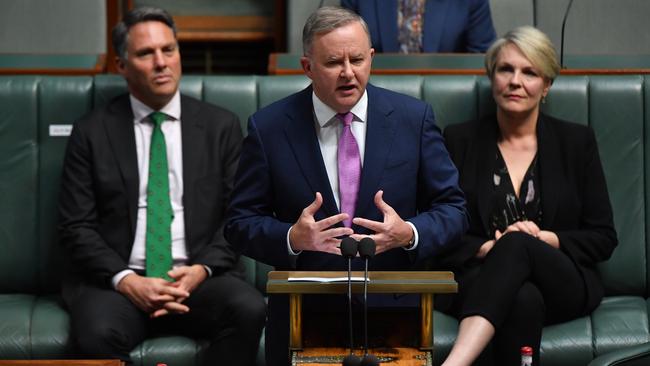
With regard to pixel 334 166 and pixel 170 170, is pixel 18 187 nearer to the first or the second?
pixel 170 170

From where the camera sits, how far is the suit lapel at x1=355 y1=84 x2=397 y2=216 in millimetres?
2721

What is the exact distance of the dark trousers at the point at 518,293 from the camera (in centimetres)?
329

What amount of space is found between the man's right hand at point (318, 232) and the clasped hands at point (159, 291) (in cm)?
111

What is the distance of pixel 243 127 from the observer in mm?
4004

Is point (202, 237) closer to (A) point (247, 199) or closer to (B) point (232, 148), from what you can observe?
(B) point (232, 148)

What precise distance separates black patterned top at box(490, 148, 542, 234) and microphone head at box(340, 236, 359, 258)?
5.17ft

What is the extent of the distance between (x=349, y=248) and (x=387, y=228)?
0.32 m

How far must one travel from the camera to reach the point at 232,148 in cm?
381

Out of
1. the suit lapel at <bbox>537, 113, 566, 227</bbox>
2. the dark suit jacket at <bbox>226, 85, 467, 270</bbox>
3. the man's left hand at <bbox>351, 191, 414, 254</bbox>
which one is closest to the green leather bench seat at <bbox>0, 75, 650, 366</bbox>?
the suit lapel at <bbox>537, 113, 566, 227</bbox>

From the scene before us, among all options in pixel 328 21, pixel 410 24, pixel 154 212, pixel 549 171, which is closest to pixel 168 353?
pixel 154 212

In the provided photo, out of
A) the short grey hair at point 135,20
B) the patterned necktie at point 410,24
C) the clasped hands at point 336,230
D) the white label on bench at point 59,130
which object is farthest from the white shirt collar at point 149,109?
the clasped hands at point 336,230

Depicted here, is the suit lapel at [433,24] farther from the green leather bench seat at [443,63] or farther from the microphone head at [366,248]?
the microphone head at [366,248]

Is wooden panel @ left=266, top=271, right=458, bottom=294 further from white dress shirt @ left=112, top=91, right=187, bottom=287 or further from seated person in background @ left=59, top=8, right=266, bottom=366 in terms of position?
white dress shirt @ left=112, top=91, right=187, bottom=287

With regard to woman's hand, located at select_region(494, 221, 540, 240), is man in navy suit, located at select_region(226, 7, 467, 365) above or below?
above
